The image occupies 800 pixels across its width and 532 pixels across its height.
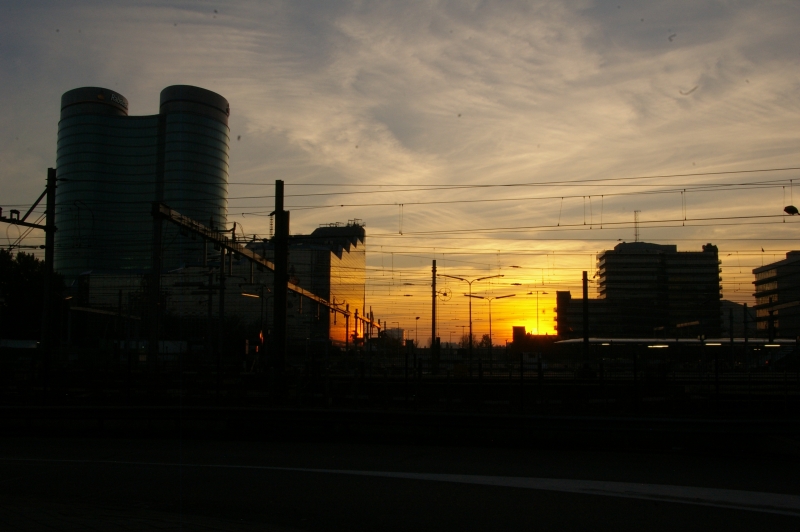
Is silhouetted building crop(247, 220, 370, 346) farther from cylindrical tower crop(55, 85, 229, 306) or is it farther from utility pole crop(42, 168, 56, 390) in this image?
utility pole crop(42, 168, 56, 390)

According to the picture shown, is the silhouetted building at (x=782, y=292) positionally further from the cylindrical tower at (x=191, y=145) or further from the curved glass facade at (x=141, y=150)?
the cylindrical tower at (x=191, y=145)

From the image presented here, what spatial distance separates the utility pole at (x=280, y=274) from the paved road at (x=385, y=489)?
10.6 metres

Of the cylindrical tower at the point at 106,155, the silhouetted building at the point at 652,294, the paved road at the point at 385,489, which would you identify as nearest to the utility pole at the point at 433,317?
the paved road at the point at 385,489

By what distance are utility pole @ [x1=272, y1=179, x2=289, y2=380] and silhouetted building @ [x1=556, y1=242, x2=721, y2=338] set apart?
87969 millimetres

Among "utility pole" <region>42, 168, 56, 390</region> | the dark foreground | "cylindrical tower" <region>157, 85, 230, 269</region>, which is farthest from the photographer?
"cylindrical tower" <region>157, 85, 230, 269</region>

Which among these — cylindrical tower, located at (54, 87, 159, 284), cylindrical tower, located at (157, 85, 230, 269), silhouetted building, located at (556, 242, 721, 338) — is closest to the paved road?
silhouetted building, located at (556, 242, 721, 338)

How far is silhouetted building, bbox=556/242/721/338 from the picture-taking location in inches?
4290

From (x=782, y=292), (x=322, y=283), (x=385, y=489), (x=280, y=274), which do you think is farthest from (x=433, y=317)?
(x=322, y=283)

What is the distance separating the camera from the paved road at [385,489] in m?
7.21

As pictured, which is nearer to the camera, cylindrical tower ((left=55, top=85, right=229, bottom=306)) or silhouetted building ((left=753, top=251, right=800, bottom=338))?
silhouetted building ((left=753, top=251, right=800, bottom=338))

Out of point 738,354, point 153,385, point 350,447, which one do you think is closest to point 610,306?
point 738,354

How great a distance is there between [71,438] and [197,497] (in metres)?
7.58

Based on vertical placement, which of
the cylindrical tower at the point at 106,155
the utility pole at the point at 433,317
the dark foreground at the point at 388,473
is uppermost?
the cylindrical tower at the point at 106,155

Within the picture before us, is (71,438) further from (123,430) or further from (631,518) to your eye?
(631,518)
